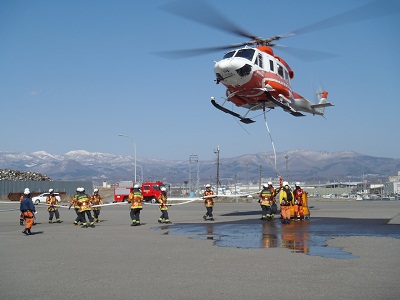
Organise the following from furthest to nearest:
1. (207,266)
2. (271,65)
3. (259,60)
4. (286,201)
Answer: (271,65) → (259,60) → (286,201) → (207,266)

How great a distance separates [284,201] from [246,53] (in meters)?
6.44

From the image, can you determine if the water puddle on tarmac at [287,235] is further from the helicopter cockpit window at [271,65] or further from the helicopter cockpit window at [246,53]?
the helicopter cockpit window at [271,65]

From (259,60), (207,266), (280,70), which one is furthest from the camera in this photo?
(280,70)

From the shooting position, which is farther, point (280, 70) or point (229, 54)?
point (280, 70)

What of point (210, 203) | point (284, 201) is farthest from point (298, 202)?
point (210, 203)

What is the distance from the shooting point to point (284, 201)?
20656 mm

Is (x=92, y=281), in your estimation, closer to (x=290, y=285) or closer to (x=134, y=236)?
(x=290, y=285)

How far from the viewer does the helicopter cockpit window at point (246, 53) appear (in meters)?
21.1

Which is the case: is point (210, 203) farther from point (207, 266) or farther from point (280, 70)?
point (207, 266)

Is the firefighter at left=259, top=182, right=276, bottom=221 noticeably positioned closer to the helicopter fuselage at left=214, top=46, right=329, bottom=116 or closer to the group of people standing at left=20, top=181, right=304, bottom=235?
the group of people standing at left=20, top=181, right=304, bottom=235

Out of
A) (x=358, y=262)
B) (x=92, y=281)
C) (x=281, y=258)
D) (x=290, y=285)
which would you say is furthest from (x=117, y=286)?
(x=358, y=262)

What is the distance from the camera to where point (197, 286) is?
8109 millimetres

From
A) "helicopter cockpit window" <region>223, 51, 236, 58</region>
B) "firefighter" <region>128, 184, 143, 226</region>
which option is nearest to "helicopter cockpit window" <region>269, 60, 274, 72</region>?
"helicopter cockpit window" <region>223, 51, 236, 58</region>

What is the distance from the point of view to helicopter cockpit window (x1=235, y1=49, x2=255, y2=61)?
832 inches
